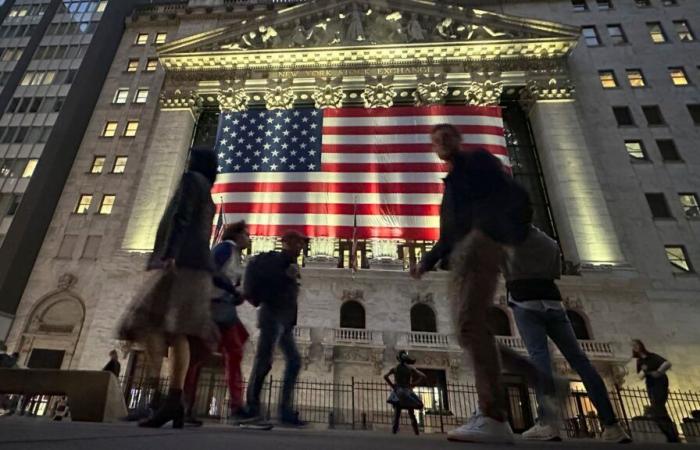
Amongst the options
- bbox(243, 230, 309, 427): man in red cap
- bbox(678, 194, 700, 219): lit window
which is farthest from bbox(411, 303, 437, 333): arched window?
bbox(678, 194, 700, 219): lit window

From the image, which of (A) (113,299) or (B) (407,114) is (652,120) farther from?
(A) (113,299)

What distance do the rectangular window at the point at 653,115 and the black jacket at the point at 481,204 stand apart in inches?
994

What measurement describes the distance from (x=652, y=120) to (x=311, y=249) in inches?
836

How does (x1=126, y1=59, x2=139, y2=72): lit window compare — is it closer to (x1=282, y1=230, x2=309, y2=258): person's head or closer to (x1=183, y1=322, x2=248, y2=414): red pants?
(x1=282, y1=230, x2=309, y2=258): person's head

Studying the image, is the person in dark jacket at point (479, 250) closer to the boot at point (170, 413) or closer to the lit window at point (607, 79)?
the boot at point (170, 413)

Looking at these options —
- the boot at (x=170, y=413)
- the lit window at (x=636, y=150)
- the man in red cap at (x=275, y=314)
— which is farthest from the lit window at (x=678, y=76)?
the boot at (x=170, y=413)

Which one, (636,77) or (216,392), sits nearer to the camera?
(216,392)

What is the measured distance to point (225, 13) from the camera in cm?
3061

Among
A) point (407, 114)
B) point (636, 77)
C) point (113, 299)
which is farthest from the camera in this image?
point (636, 77)

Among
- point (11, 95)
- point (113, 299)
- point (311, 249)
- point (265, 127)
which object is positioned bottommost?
point (113, 299)

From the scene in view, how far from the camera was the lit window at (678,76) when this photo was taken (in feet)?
77.8

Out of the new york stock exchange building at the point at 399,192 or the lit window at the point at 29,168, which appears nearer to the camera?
the new york stock exchange building at the point at 399,192

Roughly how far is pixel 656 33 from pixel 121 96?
3682cm

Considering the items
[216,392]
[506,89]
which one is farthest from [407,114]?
[216,392]
